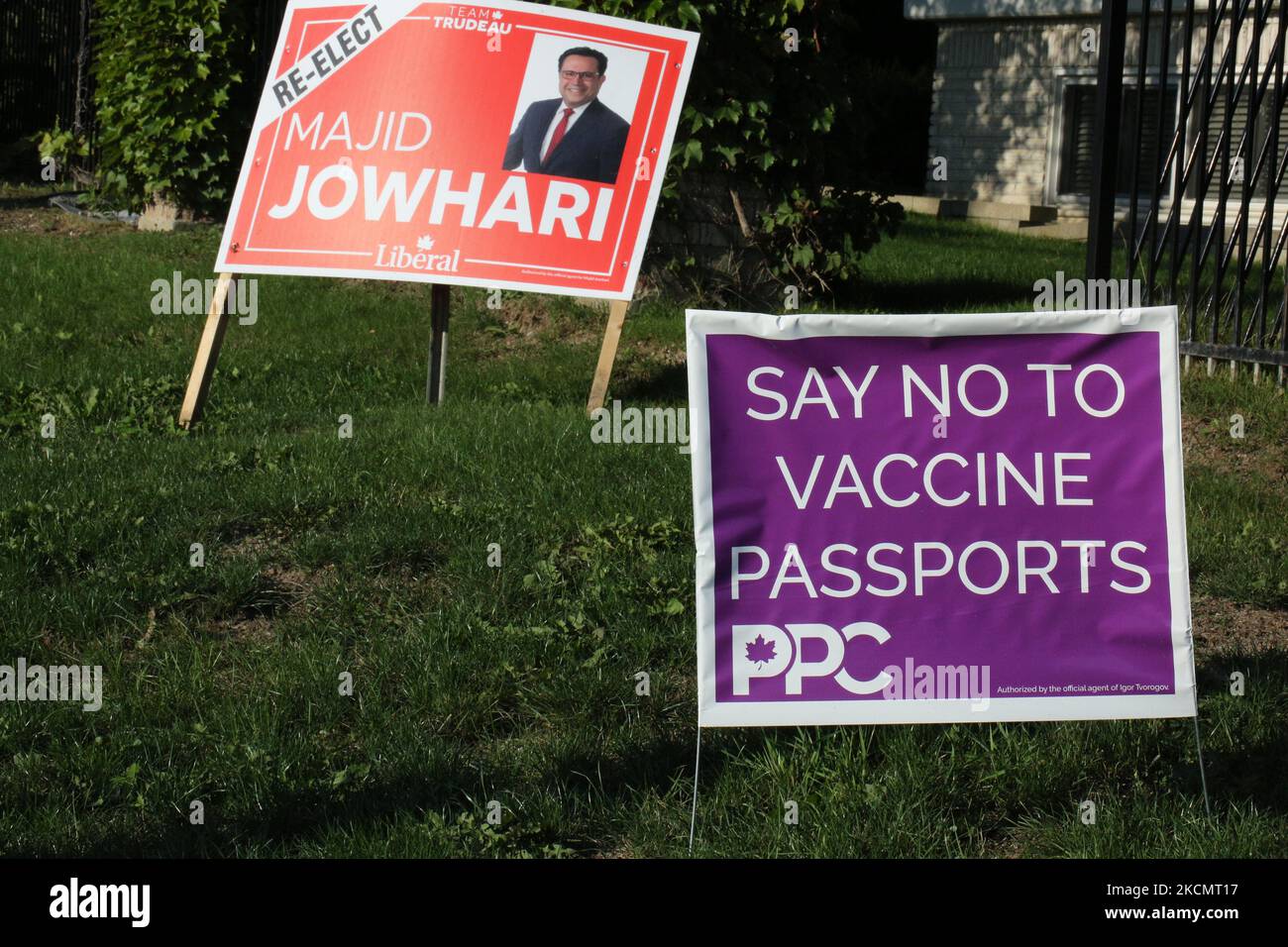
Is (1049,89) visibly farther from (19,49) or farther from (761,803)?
(761,803)

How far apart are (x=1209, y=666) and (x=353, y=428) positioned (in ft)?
13.2

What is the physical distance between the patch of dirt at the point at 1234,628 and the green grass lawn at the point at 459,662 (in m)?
0.01

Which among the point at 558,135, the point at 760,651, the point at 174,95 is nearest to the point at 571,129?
the point at 558,135

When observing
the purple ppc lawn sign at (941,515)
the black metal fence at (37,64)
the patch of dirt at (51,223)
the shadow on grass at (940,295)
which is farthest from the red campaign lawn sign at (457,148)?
→ the black metal fence at (37,64)

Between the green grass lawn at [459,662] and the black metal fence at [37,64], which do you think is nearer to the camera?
the green grass lawn at [459,662]

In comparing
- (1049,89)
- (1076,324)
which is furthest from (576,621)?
(1049,89)

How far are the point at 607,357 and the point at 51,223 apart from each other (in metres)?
7.25

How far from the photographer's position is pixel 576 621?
16.0 feet

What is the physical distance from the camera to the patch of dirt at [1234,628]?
4.94 metres

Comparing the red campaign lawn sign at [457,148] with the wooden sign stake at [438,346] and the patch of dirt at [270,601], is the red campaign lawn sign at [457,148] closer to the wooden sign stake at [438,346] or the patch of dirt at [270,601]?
the wooden sign stake at [438,346]

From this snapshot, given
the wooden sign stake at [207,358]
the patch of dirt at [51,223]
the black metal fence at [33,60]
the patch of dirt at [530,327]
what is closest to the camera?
the wooden sign stake at [207,358]

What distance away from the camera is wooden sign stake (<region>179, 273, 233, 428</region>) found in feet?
23.9

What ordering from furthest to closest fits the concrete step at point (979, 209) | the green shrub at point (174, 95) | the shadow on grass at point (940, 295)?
1. the concrete step at point (979, 209)
2. the green shrub at point (174, 95)
3. the shadow on grass at point (940, 295)

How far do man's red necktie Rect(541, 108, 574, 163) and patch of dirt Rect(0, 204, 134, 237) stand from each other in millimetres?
6422
